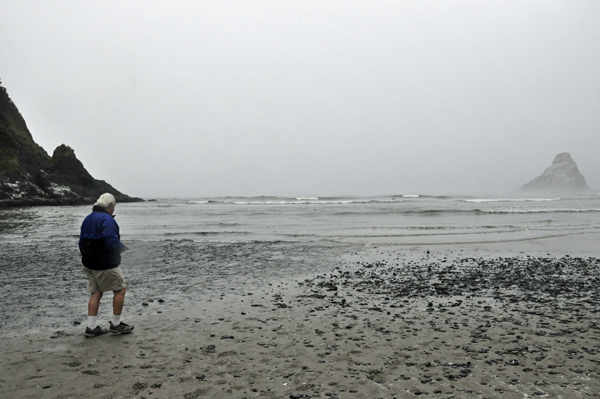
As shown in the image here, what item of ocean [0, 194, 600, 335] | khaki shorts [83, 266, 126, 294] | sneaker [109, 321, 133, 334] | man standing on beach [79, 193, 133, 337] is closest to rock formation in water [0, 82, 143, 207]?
ocean [0, 194, 600, 335]

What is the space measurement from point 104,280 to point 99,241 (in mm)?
724

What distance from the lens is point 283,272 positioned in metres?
12.0

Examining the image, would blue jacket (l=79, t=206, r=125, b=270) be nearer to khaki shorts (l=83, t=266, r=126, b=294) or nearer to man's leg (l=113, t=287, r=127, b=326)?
khaki shorts (l=83, t=266, r=126, b=294)

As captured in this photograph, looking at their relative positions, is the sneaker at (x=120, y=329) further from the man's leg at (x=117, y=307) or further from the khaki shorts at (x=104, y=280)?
the khaki shorts at (x=104, y=280)

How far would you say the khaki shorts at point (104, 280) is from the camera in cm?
656

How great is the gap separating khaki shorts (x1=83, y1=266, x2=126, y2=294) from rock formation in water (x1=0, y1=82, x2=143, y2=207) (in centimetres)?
5237

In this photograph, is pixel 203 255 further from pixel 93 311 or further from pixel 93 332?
pixel 93 332

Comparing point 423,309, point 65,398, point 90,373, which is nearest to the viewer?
point 65,398

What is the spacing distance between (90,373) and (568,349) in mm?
6751

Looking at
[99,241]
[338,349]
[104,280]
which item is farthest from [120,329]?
[338,349]

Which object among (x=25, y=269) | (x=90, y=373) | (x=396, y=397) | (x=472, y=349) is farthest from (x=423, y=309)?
(x=25, y=269)

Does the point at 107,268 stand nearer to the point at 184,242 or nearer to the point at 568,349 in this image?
the point at 568,349

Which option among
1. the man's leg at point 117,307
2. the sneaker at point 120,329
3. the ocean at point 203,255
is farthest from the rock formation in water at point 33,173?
the sneaker at point 120,329

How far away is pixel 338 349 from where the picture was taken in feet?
18.7
